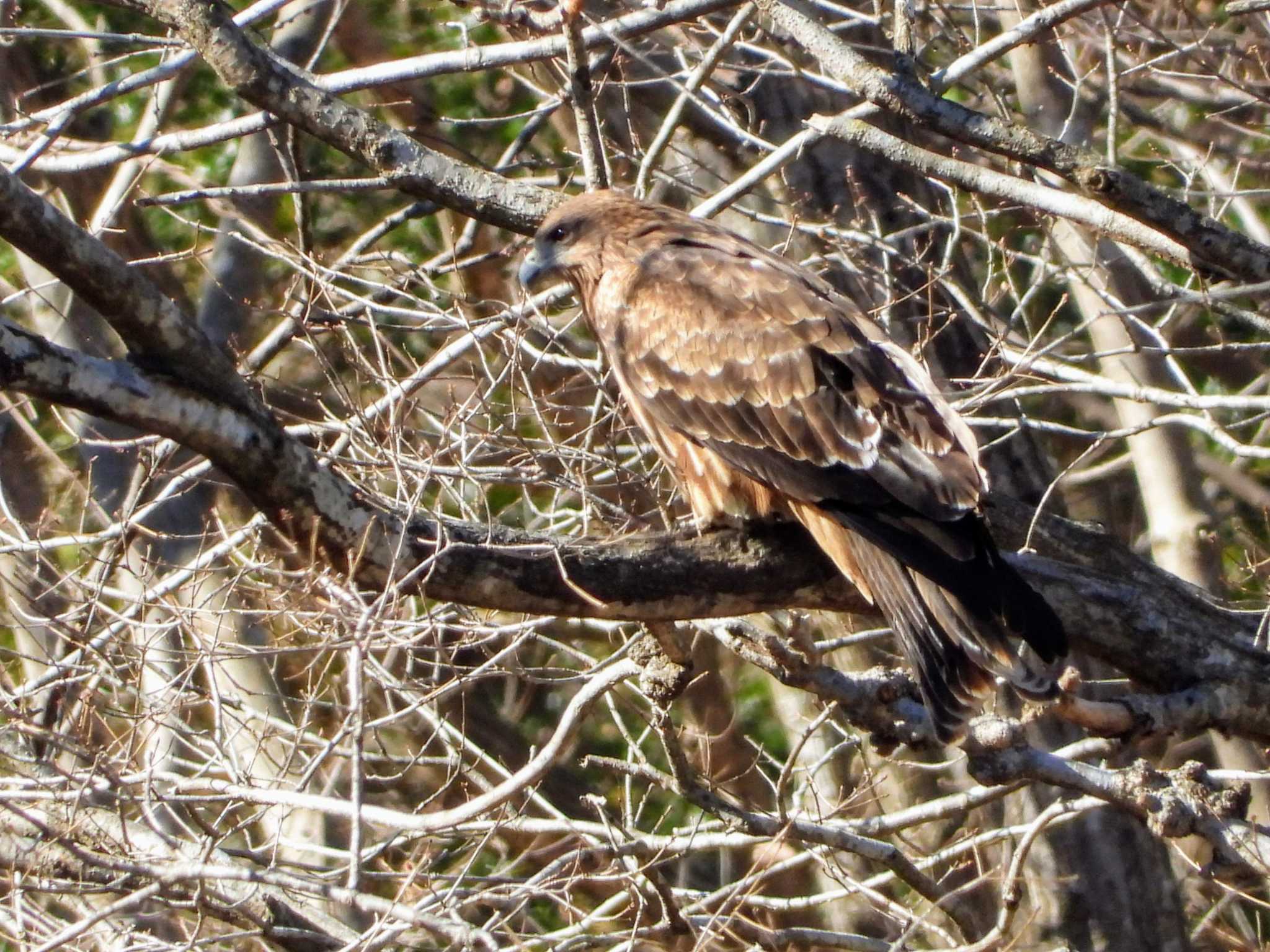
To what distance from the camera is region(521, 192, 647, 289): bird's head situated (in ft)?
16.6

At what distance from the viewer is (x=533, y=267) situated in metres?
5.26

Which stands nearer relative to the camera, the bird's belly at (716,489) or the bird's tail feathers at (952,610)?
the bird's tail feathers at (952,610)

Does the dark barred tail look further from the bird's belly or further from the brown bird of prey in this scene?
the bird's belly

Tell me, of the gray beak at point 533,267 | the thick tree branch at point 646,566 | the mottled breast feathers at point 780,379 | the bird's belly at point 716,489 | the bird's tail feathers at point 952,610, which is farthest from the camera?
the gray beak at point 533,267

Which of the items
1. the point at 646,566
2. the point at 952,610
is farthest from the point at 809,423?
the point at 646,566

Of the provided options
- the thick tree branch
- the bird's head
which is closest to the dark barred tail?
the thick tree branch

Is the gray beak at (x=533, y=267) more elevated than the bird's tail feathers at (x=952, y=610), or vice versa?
the gray beak at (x=533, y=267)

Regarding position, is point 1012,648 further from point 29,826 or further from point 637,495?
point 29,826

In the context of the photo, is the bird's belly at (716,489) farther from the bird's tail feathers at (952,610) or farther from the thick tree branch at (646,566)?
the bird's tail feathers at (952,610)

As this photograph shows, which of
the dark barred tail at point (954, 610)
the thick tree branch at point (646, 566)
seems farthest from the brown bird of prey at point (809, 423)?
the thick tree branch at point (646, 566)

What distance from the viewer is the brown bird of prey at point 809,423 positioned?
3.80 metres

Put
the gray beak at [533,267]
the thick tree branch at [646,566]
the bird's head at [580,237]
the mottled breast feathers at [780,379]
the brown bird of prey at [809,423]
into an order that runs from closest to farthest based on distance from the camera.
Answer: the thick tree branch at [646,566], the brown bird of prey at [809,423], the mottled breast feathers at [780,379], the bird's head at [580,237], the gray beak at [533,267]

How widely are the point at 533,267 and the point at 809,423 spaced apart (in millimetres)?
1313

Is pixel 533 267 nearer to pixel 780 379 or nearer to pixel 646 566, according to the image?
pixel 780 379
